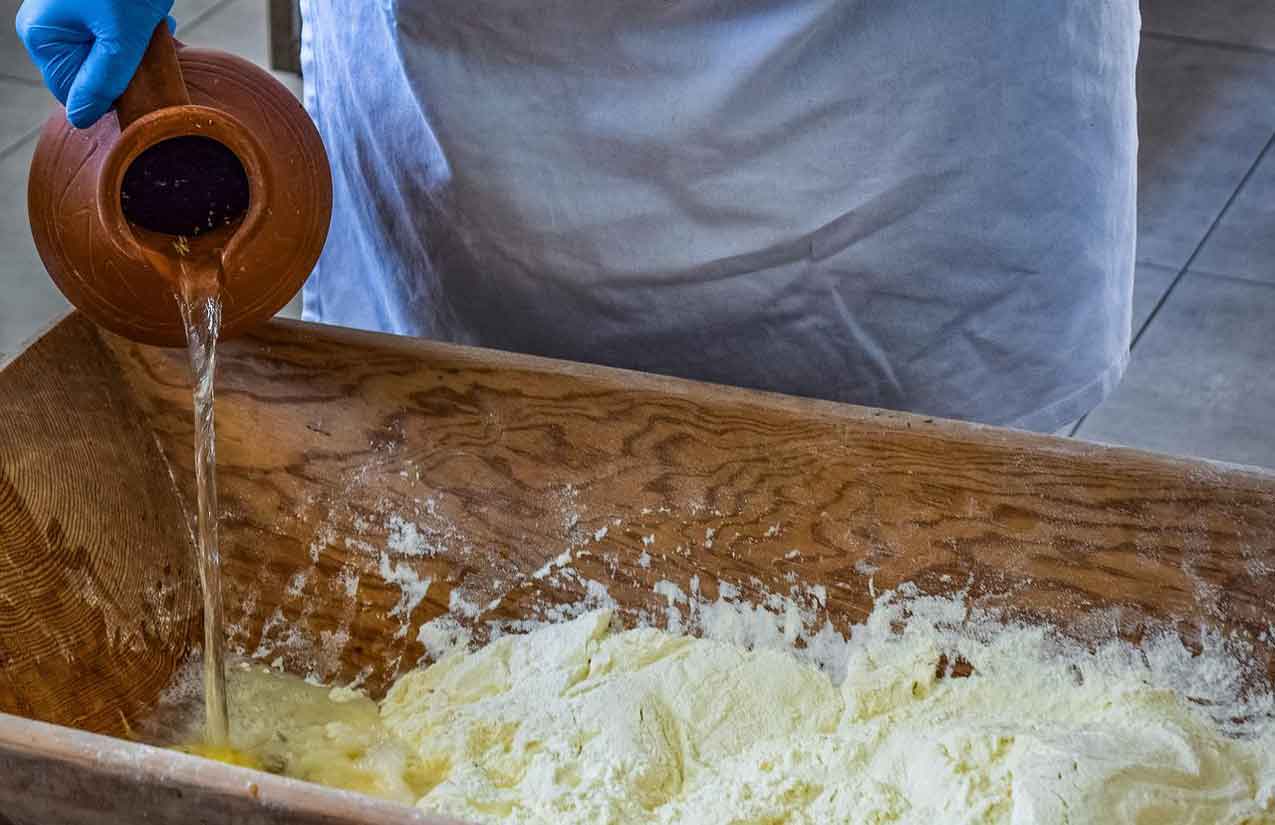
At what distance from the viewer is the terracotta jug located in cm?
110

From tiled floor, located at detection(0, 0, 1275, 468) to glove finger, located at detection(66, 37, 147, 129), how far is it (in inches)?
60.6

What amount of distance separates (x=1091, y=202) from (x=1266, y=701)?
42 cm

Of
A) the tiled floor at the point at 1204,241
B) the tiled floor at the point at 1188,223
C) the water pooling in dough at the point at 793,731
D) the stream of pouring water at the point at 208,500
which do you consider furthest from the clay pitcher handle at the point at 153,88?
the tiled floor at the point at 1204,241

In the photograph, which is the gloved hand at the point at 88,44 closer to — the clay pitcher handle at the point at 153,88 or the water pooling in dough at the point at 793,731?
the clay pitcher handle at the point at 153,88

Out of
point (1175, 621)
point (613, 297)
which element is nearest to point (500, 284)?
point (613, 297)

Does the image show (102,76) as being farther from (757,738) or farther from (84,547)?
(757,738)

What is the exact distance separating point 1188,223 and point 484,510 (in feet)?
6.88

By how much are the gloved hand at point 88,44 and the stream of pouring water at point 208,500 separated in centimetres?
17

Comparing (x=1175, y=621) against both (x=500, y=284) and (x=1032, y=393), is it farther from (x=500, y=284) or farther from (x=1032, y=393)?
(x=500, y=284)

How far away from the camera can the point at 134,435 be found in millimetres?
1369

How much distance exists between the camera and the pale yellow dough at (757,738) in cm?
112

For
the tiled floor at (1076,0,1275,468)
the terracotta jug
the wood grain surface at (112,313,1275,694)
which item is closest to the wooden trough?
the wood grain surface at (112,313,1275,694)

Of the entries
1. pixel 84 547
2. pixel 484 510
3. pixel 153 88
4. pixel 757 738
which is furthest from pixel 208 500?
pixel 757 738

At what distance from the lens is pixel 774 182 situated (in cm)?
121
